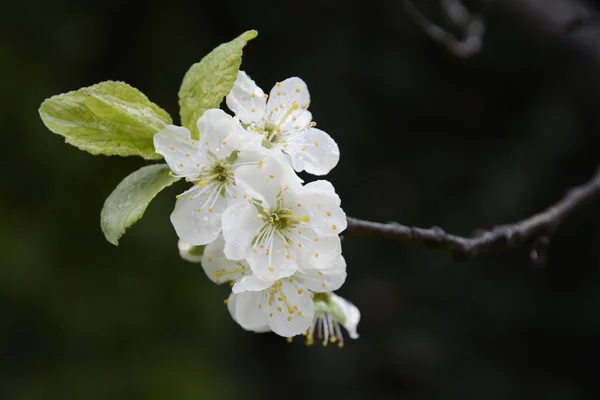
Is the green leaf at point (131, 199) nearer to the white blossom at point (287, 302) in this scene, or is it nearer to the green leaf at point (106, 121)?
the green leaf at point (106, 121)

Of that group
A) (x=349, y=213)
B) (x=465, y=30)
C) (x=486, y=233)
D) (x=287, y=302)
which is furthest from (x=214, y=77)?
(x=349, y=213)

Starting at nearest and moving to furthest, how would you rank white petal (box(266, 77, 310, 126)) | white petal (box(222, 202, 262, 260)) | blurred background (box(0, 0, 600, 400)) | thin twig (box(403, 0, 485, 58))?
1. white petal (box(222, 202, 262, 260))
2. white petal (box(266, 77, 310, 126))
3. thin twig (box(403, 0, 485, 58))
4. blurred background (box(0, 0, 600, 400))

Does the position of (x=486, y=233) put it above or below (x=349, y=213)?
below

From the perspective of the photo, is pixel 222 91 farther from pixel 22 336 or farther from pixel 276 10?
pixel 276 10

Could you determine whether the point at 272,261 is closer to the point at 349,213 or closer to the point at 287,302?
the point at 287,302

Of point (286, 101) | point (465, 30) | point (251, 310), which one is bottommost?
point (251, 310)

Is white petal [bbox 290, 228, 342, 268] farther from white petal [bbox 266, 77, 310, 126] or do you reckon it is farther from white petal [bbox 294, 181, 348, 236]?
white petal [bbox 266, 77, 310, 126]

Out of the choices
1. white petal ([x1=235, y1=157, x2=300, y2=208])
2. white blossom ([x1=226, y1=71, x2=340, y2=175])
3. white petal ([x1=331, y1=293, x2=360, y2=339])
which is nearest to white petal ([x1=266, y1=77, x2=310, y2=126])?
white blossom ([x1=226, y1=71, x2=340, y2=175])
